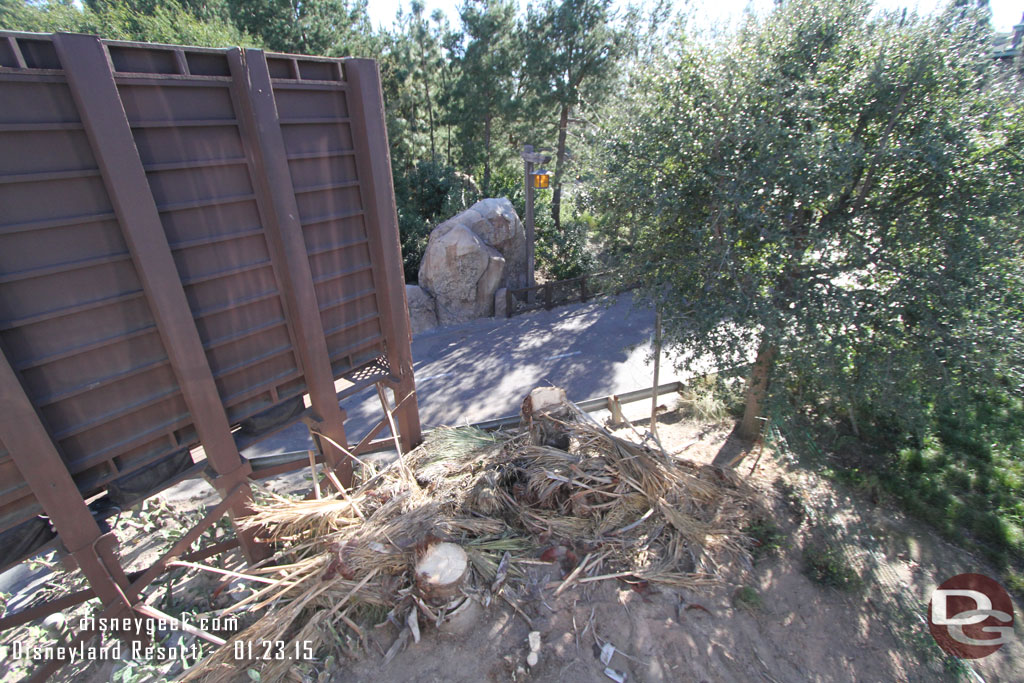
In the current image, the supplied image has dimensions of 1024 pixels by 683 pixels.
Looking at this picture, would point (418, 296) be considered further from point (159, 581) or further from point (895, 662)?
point (895, 662)

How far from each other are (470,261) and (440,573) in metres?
8.60

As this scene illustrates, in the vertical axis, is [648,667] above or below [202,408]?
below

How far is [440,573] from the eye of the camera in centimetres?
345

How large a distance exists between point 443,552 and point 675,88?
489 centimetres

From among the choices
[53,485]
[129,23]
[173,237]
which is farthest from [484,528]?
[129,23]

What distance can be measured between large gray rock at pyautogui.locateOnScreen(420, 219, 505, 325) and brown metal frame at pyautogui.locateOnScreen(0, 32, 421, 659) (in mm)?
6914

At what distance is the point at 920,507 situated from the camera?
530 centimetres

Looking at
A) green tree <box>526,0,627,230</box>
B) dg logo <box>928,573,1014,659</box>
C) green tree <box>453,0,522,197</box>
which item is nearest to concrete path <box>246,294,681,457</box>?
dg logo <box>928,573,1014,659</box>

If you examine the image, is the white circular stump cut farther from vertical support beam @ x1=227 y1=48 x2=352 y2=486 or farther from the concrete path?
the concrete path

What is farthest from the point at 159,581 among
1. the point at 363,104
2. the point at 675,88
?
the point at 675,88

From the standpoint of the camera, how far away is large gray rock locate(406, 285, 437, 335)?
11195mm

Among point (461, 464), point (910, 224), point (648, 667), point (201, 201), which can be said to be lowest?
point (648, 667)

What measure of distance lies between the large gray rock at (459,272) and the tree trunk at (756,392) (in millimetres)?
6705

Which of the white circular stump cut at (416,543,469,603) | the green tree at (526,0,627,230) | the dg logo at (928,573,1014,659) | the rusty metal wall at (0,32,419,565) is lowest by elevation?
the dg logo at (928,573,1014,659)
